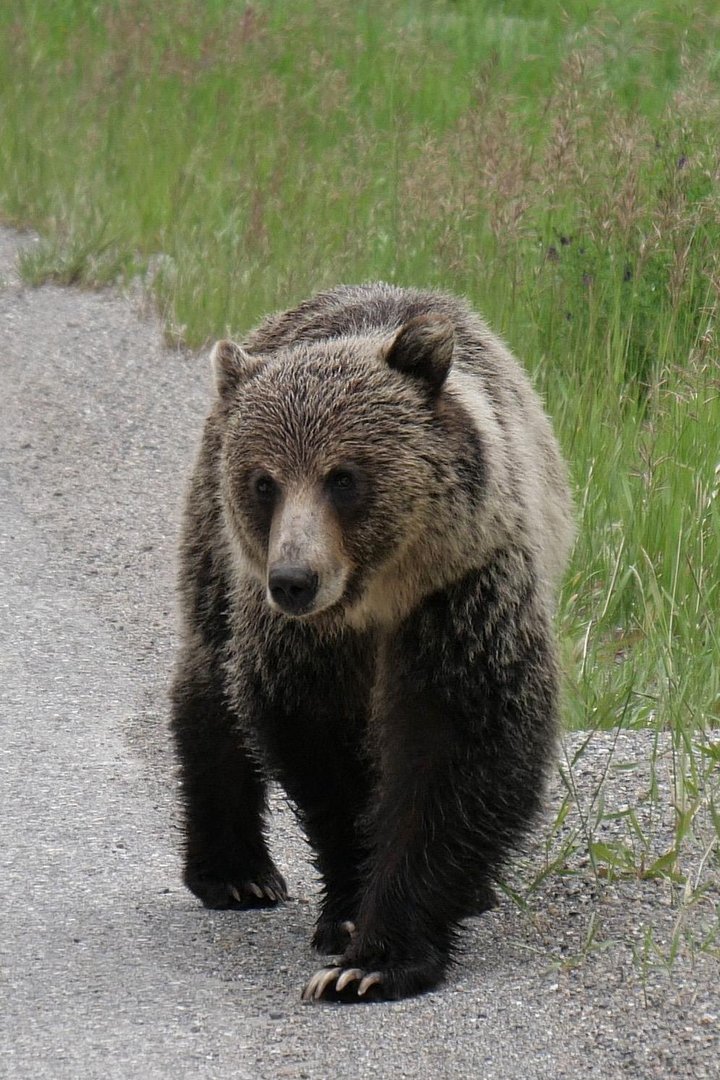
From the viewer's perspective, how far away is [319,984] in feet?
13.5

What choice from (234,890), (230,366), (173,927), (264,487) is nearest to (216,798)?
(234,890)

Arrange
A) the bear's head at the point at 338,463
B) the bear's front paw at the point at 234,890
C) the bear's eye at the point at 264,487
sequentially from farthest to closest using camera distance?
1. the bear's front paw at the point at 234,890
2. the bear's eye at the point at 264,487
3. the bear's head at the point at 338,463

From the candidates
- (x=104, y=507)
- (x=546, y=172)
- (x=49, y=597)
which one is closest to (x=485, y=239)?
(x=546, y=172)

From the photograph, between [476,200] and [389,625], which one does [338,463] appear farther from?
[476,200]

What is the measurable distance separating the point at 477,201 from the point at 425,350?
16.2 feet

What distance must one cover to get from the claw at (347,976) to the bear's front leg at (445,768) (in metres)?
0.01

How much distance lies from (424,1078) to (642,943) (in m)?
0.80

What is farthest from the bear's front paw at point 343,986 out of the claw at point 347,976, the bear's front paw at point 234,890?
the bear's front paw at point 234,890

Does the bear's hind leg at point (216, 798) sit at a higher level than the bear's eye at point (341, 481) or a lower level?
lower

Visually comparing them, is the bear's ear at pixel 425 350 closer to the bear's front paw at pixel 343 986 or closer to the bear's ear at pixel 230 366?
the bear's ear at pixel 230 366

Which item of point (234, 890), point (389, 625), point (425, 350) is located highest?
point (425, 350)

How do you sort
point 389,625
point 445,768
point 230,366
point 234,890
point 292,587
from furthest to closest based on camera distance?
1. point 234,890
2. point 230,366
3. point 389,625
4. point 445,768
5. point 292,587

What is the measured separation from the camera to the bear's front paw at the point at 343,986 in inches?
162

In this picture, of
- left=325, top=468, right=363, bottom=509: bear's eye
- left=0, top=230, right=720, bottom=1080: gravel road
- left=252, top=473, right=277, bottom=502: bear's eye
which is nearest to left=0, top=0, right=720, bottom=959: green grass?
left=0, top=230, right=720, bottom=1080: gravel road
